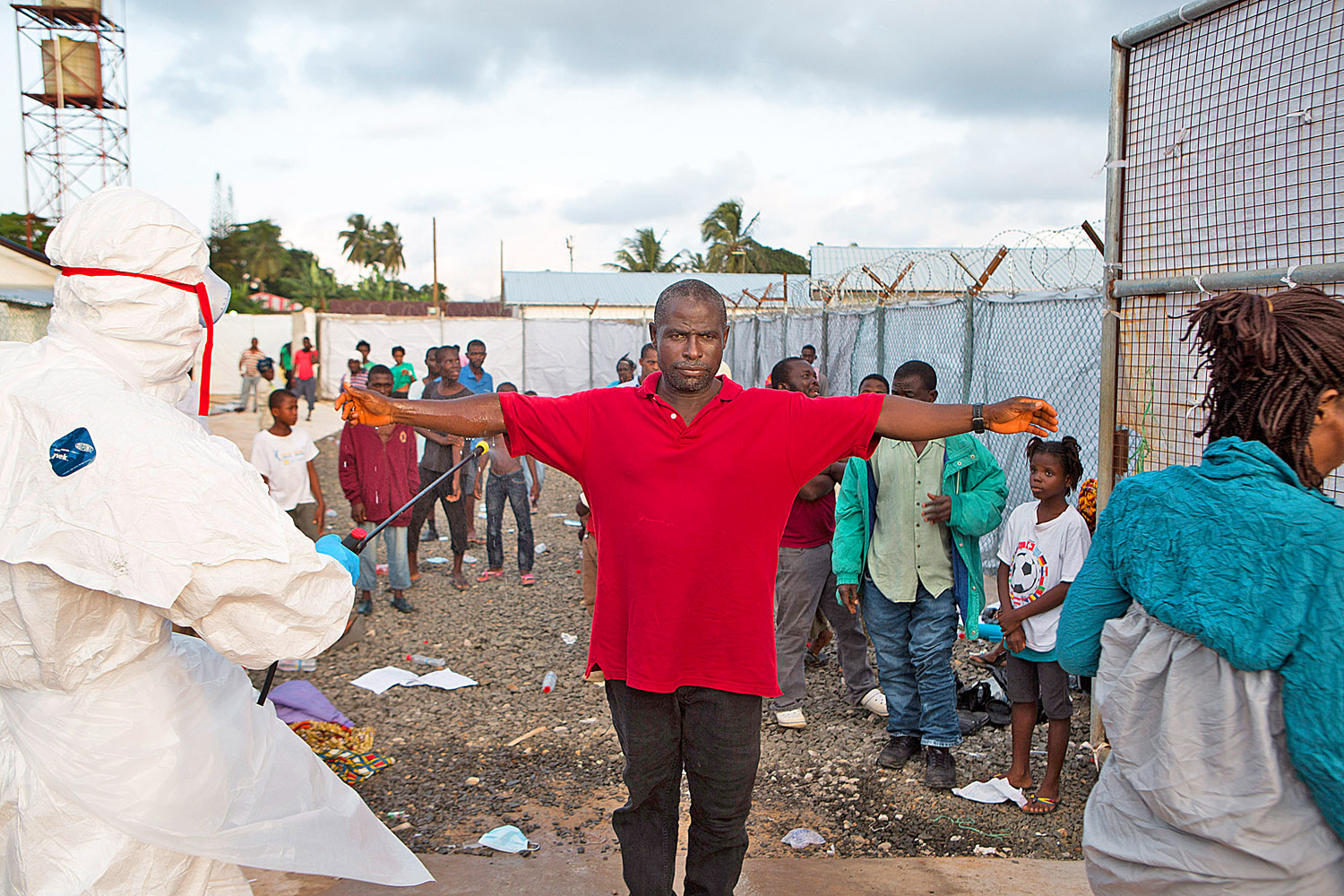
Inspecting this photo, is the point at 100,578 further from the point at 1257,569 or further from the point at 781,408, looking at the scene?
the point at 1257,569

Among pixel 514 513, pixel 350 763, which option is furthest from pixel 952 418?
pixel 514 513

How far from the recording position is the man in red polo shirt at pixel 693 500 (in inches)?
100

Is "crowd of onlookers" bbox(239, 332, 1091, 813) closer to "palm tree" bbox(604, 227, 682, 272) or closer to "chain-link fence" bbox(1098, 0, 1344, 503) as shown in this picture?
"chain-link fence" bbox(1098, 0, 1344, 503)

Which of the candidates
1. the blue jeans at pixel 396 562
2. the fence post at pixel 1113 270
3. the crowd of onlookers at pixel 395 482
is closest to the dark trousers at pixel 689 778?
the fence post at pixel 1113 270

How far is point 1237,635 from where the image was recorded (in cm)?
166

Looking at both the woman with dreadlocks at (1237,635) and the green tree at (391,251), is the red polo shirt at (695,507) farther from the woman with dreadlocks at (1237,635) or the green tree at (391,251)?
the green tree at (391,251)

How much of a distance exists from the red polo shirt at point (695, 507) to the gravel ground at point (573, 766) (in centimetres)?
146

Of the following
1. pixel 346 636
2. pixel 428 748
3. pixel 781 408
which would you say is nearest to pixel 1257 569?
pixel 781 408

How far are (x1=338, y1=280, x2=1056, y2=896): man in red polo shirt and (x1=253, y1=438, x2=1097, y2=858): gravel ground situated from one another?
4.10ft

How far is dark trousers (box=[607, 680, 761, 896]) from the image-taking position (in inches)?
104

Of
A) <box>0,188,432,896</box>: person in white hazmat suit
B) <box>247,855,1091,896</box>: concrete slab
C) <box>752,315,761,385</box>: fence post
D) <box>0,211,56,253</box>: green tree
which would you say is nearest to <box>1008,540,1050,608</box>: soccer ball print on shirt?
<box>247,855,1091,896</box>: concrete slab

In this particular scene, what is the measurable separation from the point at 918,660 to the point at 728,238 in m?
49.0

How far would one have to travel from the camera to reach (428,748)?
15.7 ft

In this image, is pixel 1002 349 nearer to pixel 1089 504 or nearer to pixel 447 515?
pixel 1089 504
